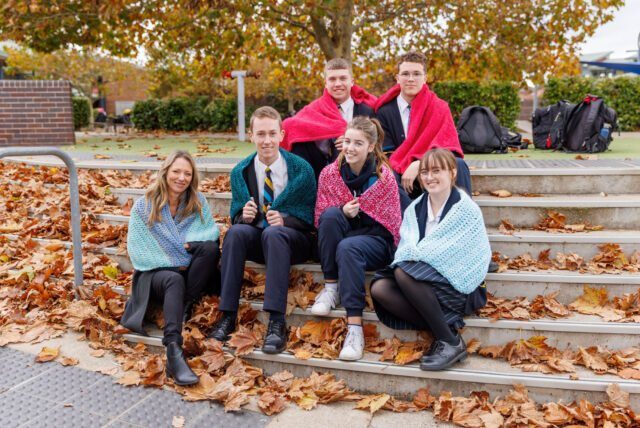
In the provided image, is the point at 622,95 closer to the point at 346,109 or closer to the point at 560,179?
the point at 560,179

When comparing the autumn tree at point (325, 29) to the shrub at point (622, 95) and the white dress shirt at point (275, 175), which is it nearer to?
the shrub at point (622, 95)

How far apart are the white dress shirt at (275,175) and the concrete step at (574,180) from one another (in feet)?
7.02

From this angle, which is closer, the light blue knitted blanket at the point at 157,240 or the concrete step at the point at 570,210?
the light blue knitted blanket at the point at 157,240

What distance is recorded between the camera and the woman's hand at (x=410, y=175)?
4.32 m

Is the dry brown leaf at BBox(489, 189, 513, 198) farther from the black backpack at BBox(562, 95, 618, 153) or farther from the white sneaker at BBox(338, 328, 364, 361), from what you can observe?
the black backpack at BBox(562, 95, 618, 153)

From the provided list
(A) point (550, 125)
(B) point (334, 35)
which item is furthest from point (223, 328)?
(B) point (334, 35)

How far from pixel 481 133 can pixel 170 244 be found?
5045 mm

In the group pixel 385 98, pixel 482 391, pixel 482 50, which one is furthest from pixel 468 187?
pixel 482 50

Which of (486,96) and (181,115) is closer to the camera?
(486,96)

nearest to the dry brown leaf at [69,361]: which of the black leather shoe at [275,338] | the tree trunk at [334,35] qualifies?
the black leather shoe at [275,338]

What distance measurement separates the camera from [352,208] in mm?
3898

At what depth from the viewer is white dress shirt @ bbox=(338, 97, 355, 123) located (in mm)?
4793

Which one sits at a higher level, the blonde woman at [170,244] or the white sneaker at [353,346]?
the blonde woman at [170,244]

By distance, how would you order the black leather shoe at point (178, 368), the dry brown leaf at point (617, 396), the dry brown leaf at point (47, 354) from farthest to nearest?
the dry brown leaf at point (47, 354), the black leather shoe at point (178, 368), the dry brown leaf at point (617, 396)
